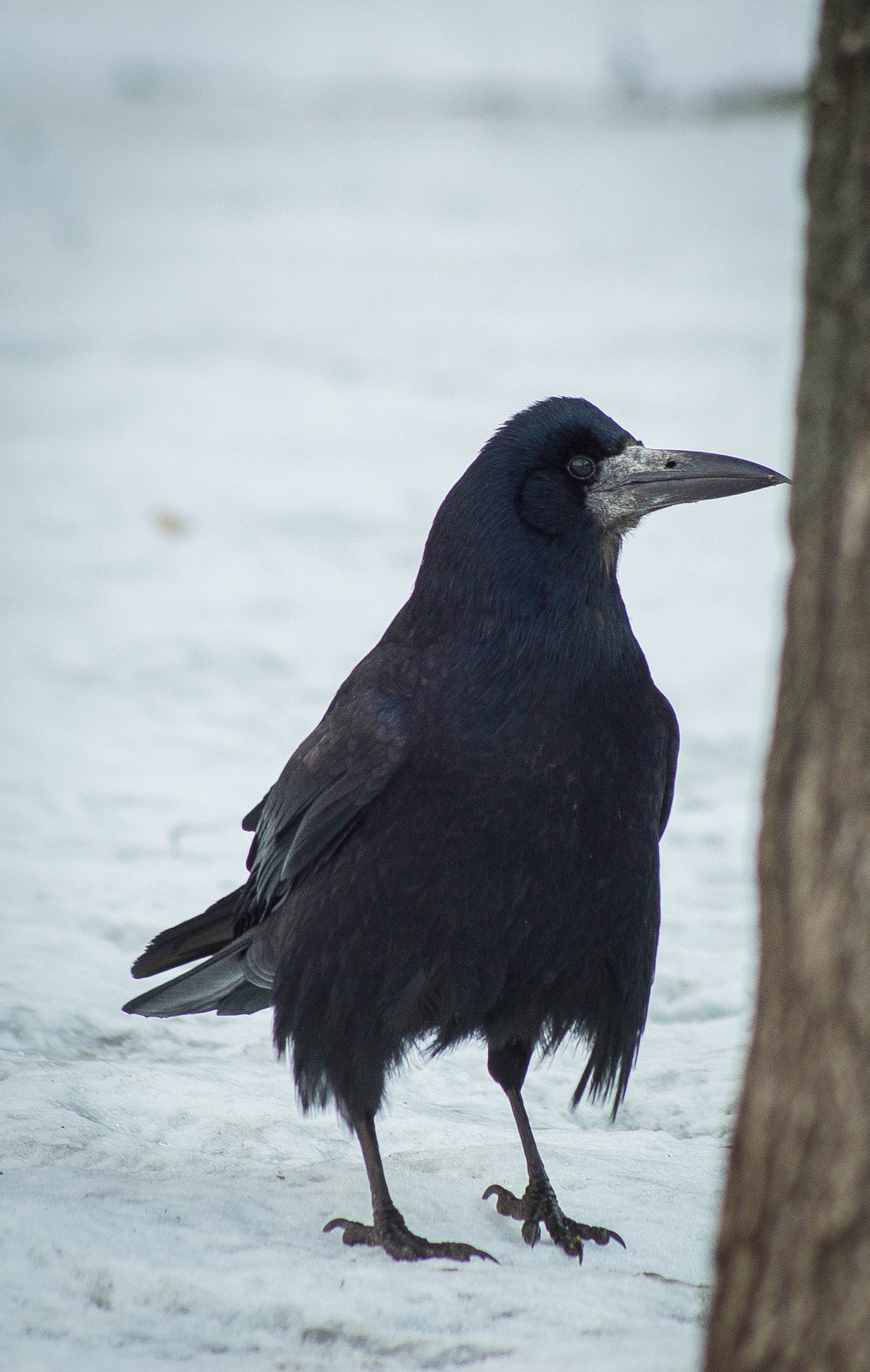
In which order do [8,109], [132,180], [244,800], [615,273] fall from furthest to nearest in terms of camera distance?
[8,109] < [132,180] < [615,273] < [244,800]

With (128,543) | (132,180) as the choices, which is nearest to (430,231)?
(132,180)

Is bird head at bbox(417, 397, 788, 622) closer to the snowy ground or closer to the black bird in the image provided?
the black bird

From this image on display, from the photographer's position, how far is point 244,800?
6.27 metres

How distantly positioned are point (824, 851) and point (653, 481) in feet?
6.34

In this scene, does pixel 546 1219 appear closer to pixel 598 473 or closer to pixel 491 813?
pixel 491 813

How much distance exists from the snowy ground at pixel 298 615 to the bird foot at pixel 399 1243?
7 centimetres

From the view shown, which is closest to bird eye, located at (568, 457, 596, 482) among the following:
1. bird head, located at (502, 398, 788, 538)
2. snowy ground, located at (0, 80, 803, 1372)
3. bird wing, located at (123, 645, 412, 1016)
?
bird head, located at (502, 398, 788, 538)

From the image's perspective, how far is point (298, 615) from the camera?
8.42 m

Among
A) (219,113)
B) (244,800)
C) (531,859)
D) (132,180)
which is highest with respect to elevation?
(219,113)

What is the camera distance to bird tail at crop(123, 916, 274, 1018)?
12.1 feet

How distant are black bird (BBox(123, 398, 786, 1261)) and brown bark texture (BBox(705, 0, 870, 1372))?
1.28 meters

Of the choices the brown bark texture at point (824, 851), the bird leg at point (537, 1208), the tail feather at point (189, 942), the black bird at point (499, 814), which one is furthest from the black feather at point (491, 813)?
the brown bark texture at point (824, 851)

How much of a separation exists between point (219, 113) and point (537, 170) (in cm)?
395

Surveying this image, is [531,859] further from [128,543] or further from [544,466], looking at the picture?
[128,543]
